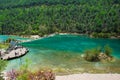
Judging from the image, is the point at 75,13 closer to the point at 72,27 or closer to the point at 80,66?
the point at 72,27

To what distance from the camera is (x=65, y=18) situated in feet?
414

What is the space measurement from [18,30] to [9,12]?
22382mm

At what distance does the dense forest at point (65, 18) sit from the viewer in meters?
112

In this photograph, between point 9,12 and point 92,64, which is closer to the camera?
point 92,64

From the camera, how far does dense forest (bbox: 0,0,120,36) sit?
111500mm

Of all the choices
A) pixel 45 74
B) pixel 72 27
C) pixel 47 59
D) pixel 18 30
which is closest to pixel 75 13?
pixel 72 27

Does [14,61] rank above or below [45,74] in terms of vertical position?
below

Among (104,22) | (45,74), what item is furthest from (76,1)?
(45,74)

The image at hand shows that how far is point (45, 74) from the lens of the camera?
1147 inches

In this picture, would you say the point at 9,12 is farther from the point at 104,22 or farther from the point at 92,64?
the point at 92,64

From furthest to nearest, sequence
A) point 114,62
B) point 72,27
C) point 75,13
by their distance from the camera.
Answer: point 75,13
point 72,27
point 114,62

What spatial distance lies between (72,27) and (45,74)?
279 ft

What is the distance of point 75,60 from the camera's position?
165 feet

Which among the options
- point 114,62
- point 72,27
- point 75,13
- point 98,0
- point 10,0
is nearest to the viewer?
point 114,62
